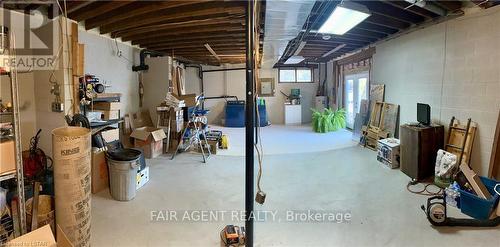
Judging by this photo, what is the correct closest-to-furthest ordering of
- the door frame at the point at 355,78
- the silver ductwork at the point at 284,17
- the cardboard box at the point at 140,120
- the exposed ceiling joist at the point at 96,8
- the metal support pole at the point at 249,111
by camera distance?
the metal support pole at the point at 249,111 < the silver ductwork at the point at 284,17 < the exposed ceiling joist at the point at 96,8 < the cardboard box at the point at 140,120 < the door frame at the point at 355,78

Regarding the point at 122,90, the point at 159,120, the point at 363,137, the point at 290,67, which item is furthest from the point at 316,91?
the point at 122,90

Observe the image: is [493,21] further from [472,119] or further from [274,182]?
[274,182]

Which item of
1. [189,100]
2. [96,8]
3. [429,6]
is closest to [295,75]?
[189,100]

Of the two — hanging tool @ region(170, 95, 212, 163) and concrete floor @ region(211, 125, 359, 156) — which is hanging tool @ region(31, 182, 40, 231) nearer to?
→ hanging tool @ region(170, 95, 212, 163)

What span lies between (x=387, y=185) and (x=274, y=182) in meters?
1.49

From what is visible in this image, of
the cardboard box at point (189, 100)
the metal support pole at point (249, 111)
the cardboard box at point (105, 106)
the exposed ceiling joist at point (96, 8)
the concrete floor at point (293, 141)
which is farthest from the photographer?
the concrete floor at point (293, 141)

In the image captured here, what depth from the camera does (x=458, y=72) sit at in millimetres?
3721

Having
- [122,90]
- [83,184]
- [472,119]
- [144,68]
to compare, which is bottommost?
[83,184]

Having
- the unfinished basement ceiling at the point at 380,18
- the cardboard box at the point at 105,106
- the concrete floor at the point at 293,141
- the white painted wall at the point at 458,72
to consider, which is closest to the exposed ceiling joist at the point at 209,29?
the unfinished basement ceiling at the point at 380,18

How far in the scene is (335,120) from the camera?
8344 millimetres

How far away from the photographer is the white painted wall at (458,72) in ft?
10.7

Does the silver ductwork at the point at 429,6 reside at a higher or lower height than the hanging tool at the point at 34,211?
higher

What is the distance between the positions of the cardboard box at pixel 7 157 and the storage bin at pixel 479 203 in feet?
13.2

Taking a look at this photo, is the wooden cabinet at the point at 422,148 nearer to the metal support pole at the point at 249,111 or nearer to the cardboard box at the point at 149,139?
the metal support pole at the point at 249,111
